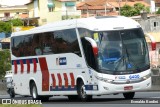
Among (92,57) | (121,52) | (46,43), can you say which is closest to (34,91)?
(46,43)

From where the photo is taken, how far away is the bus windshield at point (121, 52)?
1155 inches

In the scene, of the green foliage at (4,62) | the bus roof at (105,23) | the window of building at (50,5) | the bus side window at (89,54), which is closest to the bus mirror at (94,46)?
the bus side window at (89,54)

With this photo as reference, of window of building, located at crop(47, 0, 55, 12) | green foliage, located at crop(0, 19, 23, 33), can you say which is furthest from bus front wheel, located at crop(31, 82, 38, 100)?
window of building, located at crop(47, 0, 55, 12)

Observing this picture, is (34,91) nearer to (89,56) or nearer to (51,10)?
(89,56)

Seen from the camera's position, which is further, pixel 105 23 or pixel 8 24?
pixel 8 24

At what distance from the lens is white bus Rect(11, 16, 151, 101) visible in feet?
96.3

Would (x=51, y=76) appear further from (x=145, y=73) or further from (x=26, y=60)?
(x=145, y=73)

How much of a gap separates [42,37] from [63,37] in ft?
6.69

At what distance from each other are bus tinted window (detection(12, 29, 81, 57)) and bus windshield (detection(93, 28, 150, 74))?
1632mm

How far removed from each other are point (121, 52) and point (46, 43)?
16.8 ft

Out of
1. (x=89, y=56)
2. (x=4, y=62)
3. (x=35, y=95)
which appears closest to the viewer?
(x=89, y=56)

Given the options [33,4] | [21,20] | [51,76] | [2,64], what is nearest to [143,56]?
[51,76]

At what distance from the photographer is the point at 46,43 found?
33531mm

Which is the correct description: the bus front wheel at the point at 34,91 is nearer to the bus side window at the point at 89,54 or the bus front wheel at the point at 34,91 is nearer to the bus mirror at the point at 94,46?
the bus side window at the point at 89,54
